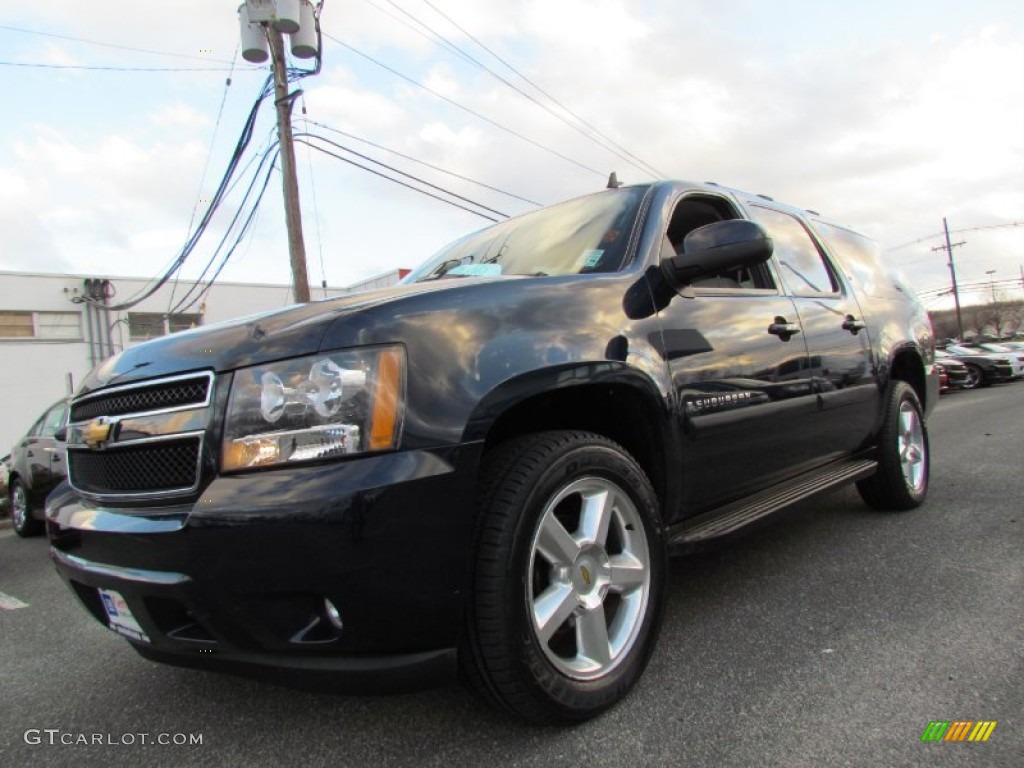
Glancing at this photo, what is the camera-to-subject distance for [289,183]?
1107cm

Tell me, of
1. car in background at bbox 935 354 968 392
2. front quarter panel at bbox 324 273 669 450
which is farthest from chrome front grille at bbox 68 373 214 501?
car in background at bbox 935 354 968 392

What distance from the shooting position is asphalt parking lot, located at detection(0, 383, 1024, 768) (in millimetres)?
1960

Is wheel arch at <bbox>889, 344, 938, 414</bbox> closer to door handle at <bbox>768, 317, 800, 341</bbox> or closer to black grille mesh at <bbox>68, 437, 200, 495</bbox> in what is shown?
door handle at <bbox>768, 317, 800, 341</bbox>

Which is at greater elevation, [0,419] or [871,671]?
[0,419]

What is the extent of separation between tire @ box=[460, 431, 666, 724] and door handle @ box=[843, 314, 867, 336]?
2039mm

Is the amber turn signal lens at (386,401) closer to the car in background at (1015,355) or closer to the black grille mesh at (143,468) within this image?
the black grille mesh at (143,468)

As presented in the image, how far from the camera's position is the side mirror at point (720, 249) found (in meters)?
2.52

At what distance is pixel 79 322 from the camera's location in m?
17.8

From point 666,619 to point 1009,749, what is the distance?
123 centimetres

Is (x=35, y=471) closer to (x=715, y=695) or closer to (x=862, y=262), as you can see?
(x=715, y=695)

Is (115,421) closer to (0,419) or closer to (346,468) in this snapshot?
(346,468)

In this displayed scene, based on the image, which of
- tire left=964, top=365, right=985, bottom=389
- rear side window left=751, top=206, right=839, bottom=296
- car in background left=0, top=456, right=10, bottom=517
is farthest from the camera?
tire left=964, top=365, right=985, bottom=389

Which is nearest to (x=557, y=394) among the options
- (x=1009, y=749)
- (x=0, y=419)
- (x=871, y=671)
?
(x=871, y=671)

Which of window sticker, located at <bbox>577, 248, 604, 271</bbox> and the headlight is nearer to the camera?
the headlight
